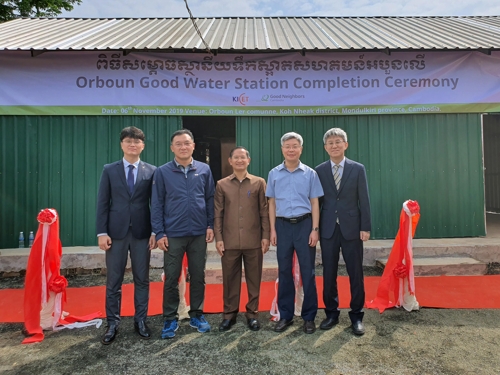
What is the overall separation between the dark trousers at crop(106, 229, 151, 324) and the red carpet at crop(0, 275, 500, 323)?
49 centimetres

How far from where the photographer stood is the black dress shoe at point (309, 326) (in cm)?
274

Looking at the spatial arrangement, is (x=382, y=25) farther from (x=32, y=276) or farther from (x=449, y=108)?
(x=32, y=276)

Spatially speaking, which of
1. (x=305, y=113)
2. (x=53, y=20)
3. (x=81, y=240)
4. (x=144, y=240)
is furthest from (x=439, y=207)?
(x=53, y=20)

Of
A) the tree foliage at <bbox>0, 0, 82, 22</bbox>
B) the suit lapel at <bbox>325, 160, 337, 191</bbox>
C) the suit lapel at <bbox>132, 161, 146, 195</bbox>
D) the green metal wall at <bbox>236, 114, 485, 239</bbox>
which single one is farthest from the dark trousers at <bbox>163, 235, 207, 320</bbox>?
the tree foliage at <bbox>0, 0, 82, 22</bbox>

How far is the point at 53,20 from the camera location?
7.45 meters

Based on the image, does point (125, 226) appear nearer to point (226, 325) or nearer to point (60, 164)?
point (226, 325)

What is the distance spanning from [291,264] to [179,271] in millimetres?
1046

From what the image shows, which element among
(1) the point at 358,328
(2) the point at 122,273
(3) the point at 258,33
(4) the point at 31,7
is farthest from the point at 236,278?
(4) the point at 31,7

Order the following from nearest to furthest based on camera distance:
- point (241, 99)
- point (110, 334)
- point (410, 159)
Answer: point (110, 334) → point (241, 99) → point (410, 159)

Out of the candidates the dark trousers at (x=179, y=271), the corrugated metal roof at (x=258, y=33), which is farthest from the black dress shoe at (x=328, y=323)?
the corrugated metal roof at (x=258, y=33)

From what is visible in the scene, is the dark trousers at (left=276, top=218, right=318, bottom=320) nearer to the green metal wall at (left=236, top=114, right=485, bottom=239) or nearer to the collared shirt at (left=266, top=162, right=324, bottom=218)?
the collared shirt at (left=266, top=162, right=324, bottom=218)

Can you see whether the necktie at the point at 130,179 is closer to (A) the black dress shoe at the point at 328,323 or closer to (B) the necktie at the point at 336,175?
(B) the necktie at the point at 336,175

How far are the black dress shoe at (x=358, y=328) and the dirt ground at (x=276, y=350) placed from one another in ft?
0.15

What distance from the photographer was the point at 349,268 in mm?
2869
